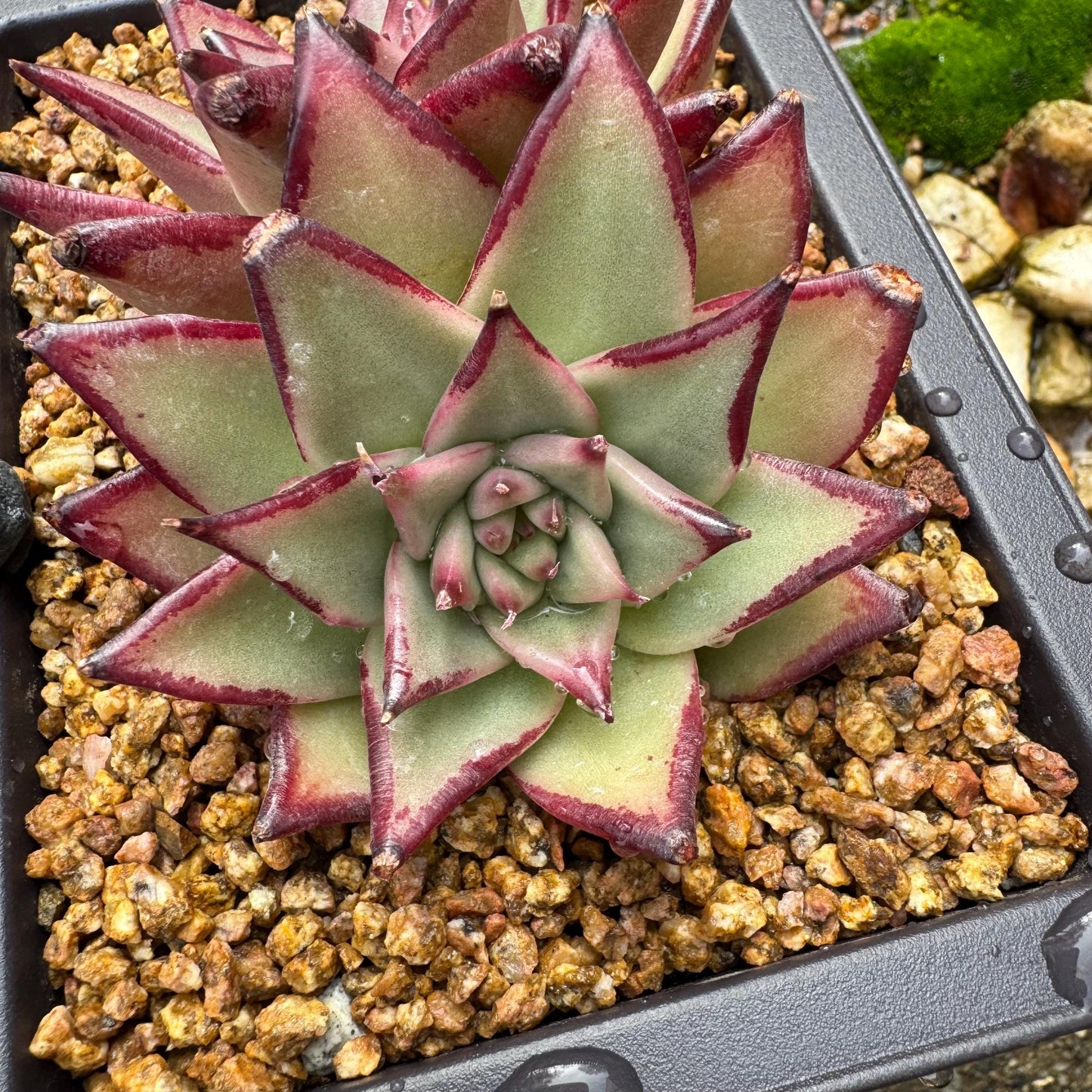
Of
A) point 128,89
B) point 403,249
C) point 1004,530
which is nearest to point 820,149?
point 1004,530

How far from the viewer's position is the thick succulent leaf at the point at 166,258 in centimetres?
68

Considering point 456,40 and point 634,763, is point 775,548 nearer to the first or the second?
point 634,763

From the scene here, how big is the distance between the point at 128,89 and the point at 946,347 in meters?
0.87

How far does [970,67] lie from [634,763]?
57.4 inches

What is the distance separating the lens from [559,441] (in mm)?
679

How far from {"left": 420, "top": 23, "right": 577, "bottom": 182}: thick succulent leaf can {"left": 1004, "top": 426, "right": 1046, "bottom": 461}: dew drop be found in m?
0.61

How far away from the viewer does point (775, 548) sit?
72 cm

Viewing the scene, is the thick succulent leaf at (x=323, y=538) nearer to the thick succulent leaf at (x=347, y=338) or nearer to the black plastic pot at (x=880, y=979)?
the thick succulent leaf at (x=347, y=338)

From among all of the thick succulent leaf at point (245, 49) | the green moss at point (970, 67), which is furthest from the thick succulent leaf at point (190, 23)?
the green moss at point (970, 67)

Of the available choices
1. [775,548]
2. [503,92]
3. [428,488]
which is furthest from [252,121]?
[775,548]

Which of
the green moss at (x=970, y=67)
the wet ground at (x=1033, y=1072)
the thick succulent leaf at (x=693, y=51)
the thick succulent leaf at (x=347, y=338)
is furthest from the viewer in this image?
the green moss at (x=970, y=67)

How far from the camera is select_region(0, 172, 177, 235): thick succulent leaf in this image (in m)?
0.75

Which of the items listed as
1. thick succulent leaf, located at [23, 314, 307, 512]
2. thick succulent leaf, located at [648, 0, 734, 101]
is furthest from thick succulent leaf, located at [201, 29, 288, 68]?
thick succulent leaf, located at [648, 0, 734, 101]

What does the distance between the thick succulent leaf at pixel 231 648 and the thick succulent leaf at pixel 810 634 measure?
34cm
